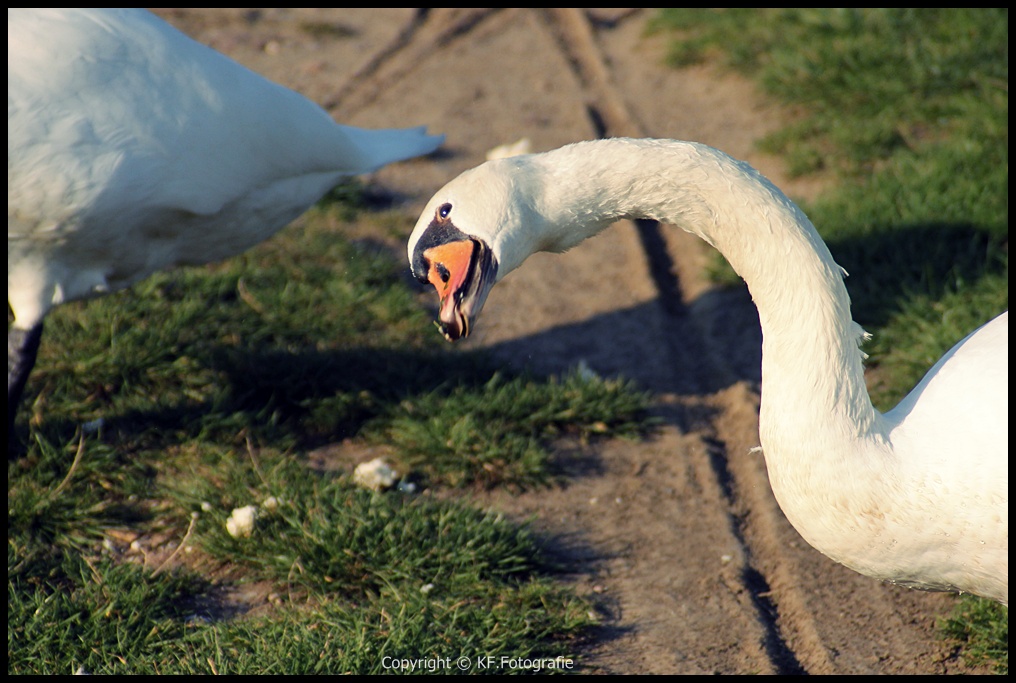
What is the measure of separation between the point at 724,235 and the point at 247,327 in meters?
2.47

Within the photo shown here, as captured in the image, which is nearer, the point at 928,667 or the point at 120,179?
the point at 928,667

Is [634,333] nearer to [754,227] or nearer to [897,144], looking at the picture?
[897,144]

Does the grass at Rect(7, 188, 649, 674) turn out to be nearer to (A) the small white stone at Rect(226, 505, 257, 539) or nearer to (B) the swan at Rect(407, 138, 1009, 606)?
(A) the small white stone at Rect(226, 505, 257, 539)

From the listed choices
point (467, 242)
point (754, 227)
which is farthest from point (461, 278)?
point (754, 227)

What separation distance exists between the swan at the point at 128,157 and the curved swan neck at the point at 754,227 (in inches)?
58.9

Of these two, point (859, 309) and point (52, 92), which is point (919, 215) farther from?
point (52, 92)

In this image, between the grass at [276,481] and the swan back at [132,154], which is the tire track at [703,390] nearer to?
the grass at [276,481]

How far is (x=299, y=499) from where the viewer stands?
3322 mm

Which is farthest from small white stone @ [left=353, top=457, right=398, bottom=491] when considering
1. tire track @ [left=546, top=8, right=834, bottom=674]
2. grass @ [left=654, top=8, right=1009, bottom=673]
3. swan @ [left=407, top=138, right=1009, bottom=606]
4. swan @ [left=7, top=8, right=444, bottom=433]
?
grass @ [left=654, top=8, right=1009, bottom=673]

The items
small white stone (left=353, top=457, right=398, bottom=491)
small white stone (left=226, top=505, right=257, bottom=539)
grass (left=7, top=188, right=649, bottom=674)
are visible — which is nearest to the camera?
grass (left=7, top=188, right=649, bottom=674)

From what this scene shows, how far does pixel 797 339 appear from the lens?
2.32m

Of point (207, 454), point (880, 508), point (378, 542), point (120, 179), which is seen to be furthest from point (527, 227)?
point (207, 454)

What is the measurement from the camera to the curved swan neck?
226 cm

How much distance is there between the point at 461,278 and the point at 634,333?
245 centimetres
